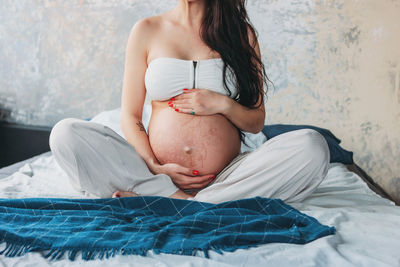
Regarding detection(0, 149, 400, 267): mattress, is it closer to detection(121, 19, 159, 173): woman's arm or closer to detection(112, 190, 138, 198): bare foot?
detection(112, 190, 138, 198): bare foot

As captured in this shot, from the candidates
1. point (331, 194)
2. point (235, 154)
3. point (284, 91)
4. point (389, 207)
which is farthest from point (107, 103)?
point (389, 207)

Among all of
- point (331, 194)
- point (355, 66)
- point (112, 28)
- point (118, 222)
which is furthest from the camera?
point (112, 28)

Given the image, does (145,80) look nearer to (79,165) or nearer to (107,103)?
(79,165)

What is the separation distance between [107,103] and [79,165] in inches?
61.1

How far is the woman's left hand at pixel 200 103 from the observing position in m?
1.53

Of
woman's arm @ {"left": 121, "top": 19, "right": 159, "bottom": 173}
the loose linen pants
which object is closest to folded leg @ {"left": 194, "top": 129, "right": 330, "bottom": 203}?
the loose linen pants

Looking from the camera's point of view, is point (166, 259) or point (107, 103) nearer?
point (166, 259)

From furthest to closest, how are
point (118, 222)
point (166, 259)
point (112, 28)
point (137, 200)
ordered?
point (112, 28) → point (137, 200) → point (118, 222) → point (166, 259)

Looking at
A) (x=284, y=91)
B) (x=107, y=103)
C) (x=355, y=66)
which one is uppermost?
(x=355, y=66)

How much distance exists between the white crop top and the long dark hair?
4 cm

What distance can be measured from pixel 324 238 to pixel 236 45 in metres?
0.87

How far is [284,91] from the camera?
2.60 meters

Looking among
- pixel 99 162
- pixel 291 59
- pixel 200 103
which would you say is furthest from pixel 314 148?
pixel 291 59

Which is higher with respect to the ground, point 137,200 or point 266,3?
point 266,3
